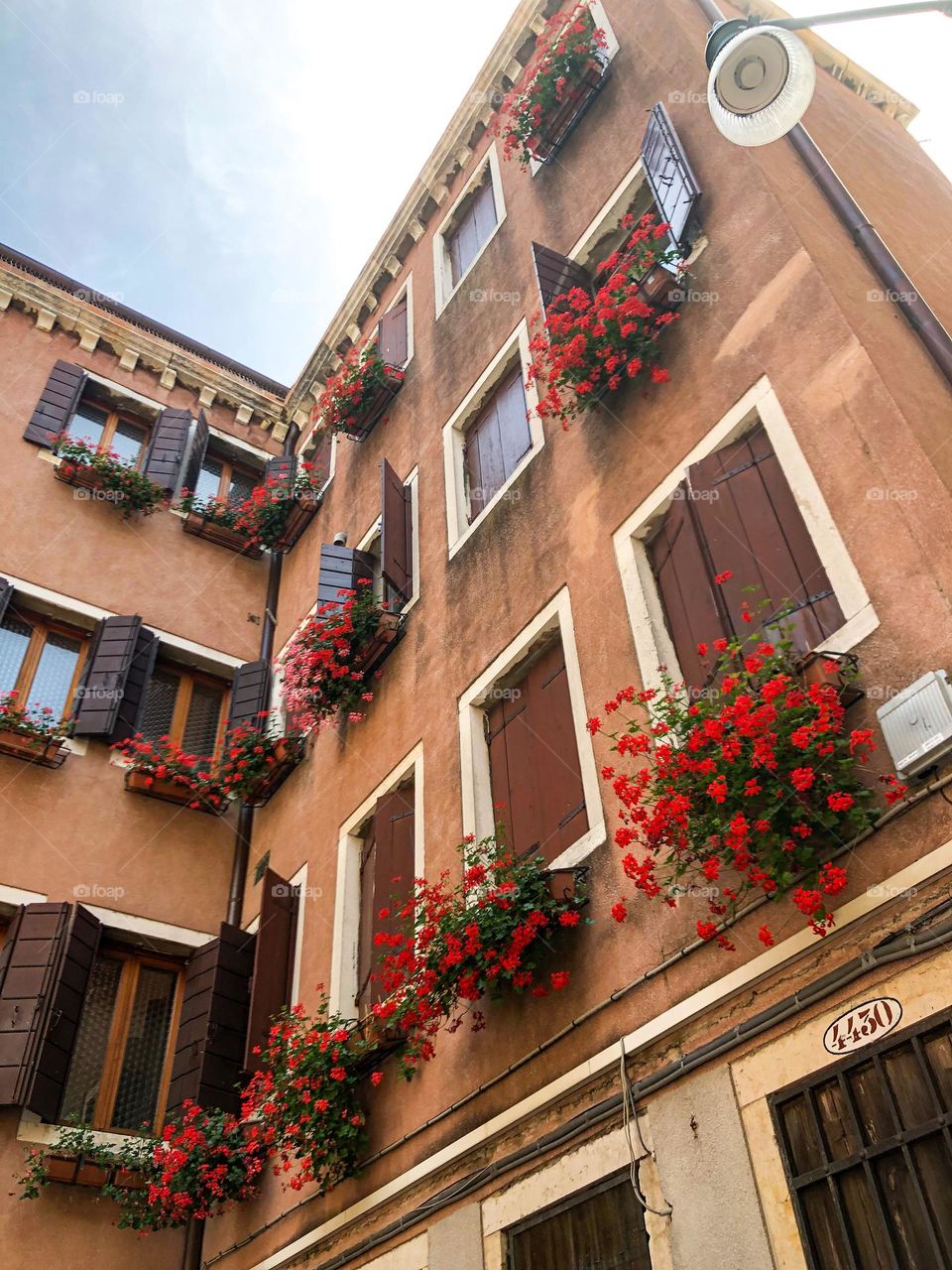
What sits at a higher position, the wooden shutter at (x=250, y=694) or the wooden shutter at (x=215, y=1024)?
the wooden shutter at (x=250, y=694)

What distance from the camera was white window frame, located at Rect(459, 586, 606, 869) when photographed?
6.57 metres

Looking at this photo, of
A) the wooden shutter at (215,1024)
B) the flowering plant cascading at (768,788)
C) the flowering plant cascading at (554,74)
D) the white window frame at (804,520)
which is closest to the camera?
the flowering plant cascading at (768,788)

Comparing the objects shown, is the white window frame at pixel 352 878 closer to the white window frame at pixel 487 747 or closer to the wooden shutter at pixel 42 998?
the white window frame at pixel 487 747

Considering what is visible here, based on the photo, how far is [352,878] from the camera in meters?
9.34

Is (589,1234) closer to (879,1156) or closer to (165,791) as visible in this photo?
(879,1156)

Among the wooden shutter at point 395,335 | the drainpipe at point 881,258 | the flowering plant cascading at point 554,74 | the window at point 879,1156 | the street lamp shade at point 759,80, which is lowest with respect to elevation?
the window at point 879,1156

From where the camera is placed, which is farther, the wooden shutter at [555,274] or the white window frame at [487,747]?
the wooden shutter at [555,274]

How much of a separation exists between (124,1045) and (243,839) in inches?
99.1

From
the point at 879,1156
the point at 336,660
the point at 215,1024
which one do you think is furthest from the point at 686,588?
the point at 215,1024

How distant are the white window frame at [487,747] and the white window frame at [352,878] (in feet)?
2.18

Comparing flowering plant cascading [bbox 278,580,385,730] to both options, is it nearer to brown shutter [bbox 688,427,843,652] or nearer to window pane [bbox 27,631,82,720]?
window pane [bbox 27,631,82,720]

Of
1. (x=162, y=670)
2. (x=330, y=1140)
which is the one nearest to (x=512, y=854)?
(x=330, y=1140)

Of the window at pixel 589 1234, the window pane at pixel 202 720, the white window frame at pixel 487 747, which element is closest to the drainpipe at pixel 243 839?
the window pane at pixel 202 720

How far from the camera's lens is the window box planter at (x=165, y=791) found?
11.4 m
